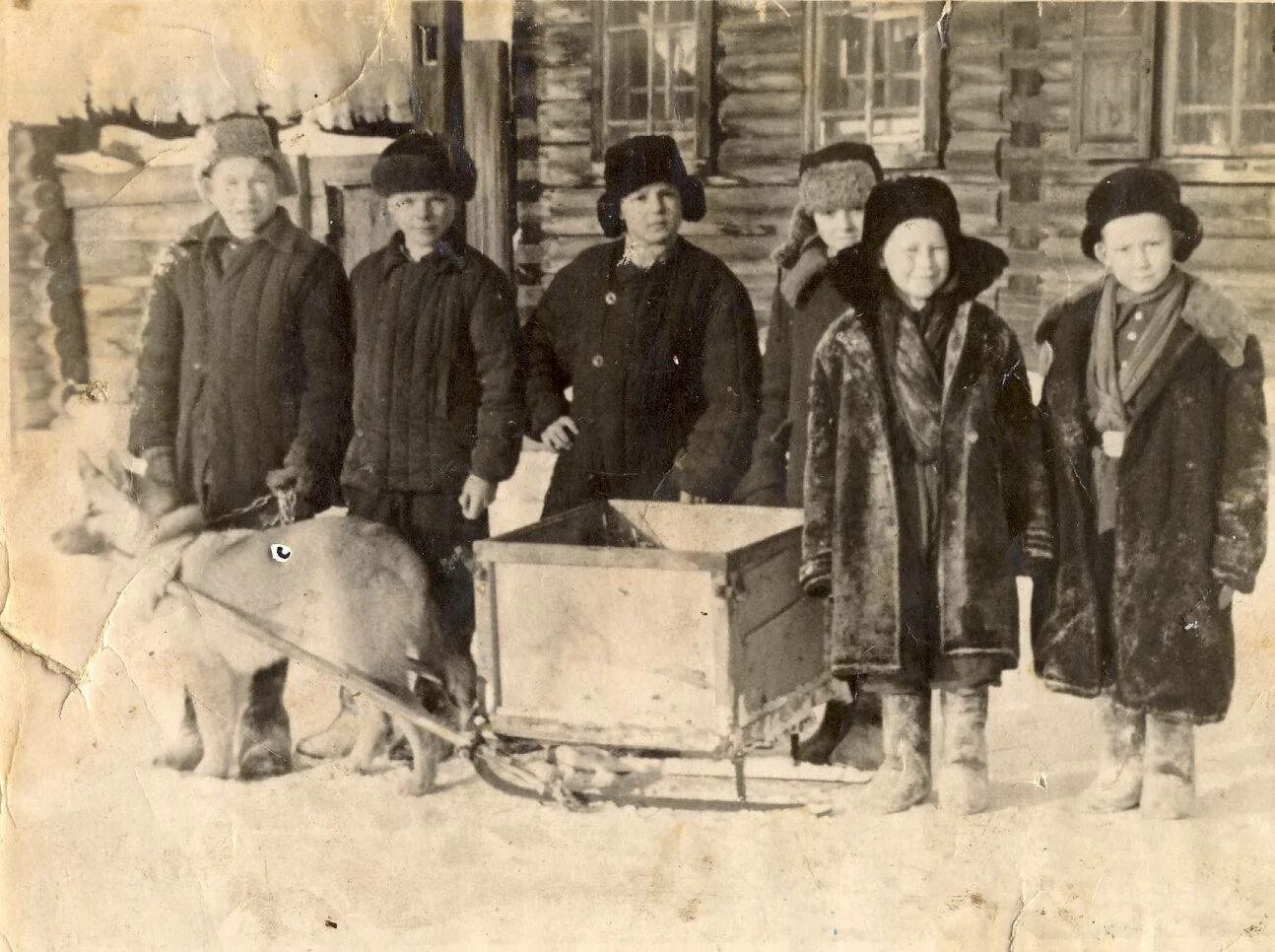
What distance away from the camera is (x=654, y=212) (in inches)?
133

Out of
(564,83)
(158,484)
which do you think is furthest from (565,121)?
(158,484)

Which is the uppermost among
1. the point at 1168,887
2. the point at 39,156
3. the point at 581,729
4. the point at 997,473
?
the point at 39,156

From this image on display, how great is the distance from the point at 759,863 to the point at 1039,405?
1206 mm

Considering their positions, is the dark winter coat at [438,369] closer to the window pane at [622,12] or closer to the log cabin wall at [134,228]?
the log cabin wall at [134,228]

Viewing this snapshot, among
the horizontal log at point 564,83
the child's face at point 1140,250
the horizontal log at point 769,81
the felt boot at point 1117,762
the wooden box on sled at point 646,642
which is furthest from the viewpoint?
the horizontal log at point 564,83

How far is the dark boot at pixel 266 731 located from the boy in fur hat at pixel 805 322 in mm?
1209

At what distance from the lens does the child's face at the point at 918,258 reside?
10.3ft

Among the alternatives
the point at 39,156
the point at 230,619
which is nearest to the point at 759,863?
the point at 230,619

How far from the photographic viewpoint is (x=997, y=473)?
10.3ft

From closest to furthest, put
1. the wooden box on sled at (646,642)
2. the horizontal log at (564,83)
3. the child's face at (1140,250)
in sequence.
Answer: the wooden box on sled at (646,642) → the child's face at (1140,250) → the horizontal log at (564,83)

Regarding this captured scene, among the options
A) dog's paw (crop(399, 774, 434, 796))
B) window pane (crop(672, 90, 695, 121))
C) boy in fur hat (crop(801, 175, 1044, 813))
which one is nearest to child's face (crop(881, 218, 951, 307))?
boy in fur hat (crop(801, 175, 1044, 813))

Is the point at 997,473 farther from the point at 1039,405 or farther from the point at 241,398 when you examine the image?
the point at 241,398

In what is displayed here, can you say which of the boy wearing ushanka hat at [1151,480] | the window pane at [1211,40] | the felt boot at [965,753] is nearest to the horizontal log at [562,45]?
the boy wearing ushanka hat at [1151,480]

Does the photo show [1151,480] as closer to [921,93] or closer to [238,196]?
[921,93]
